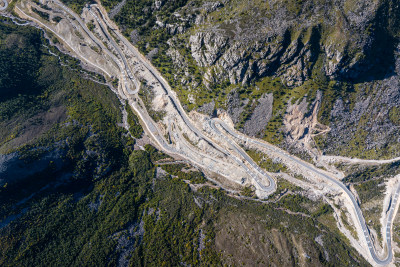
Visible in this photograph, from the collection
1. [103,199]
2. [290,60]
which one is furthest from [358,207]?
[103,199]

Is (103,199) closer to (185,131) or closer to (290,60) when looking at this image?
(185,131)

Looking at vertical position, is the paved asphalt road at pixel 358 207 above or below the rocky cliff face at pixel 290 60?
below

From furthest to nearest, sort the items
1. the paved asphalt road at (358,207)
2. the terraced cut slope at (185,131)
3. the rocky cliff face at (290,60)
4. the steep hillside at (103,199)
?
1. the terraced cut slope at (185,131)
2. the paved asphalt road at (358,207)
3. the rocky cliff face at (290,60)
4. the steep hillside at (103,199)

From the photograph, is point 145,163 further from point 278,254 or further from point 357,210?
point 357,210

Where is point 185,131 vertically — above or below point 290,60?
below

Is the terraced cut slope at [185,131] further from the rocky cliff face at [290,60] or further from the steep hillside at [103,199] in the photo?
the rocky cliff face at [290,60]

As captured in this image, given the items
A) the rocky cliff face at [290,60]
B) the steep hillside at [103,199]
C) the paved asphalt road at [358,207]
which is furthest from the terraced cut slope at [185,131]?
the rocky cliff face at [290,60]

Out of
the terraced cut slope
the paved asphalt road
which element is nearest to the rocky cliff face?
the paved asphalt road

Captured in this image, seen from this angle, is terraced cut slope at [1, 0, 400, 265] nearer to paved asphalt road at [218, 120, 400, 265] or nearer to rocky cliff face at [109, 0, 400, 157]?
paved asphalt road at [218, 120, 400, 265]

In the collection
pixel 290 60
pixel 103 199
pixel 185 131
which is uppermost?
pixel 290 60

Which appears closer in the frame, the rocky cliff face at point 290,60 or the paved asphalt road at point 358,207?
the rocky cliff face at point 290,60

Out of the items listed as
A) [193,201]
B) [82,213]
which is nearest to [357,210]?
[193,201]

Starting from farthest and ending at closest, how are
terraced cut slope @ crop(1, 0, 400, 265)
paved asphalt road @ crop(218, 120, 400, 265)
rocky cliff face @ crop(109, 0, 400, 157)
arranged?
terraced cut slope @ crop(1, 0, 400, 265), paved asphalt road @ crop(218, 120, 400, 265), rocky cliff face @ crop(109, 0, 400, 157)
